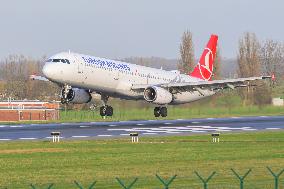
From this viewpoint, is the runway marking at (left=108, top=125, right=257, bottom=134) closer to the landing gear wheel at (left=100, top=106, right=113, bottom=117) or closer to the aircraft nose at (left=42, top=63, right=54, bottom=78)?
the landing gear wheel at (left=100, top=106, right=113, bottom=117)

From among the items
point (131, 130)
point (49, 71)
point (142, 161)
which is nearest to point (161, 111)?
point (131, 130)

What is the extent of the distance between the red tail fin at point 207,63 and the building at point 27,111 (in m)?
23.5

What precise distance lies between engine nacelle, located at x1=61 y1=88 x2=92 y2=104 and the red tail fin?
Result: 1910cm

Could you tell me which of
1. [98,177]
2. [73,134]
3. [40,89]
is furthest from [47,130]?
[40,89]

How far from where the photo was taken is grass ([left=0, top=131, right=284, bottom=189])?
35.8 metres

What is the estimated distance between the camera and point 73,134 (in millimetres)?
67812

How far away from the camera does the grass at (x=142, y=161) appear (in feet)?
118

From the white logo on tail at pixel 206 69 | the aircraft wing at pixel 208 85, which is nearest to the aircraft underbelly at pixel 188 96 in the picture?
the aircraft wing at pixel 208 85

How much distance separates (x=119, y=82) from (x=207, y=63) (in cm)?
2186

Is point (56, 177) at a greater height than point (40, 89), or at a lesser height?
lesser

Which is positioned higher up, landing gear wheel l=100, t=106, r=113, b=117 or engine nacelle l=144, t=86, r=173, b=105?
engine nacelle l=144, t=86, r=173, b=105

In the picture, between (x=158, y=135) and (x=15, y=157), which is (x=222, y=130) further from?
(x=15, y=157)

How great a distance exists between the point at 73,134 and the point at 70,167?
25609 millimetres

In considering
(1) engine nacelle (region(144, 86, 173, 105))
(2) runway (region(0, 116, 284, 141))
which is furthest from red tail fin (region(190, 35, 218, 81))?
(1) engine nacelle (region(144, 86, 173, 105))
